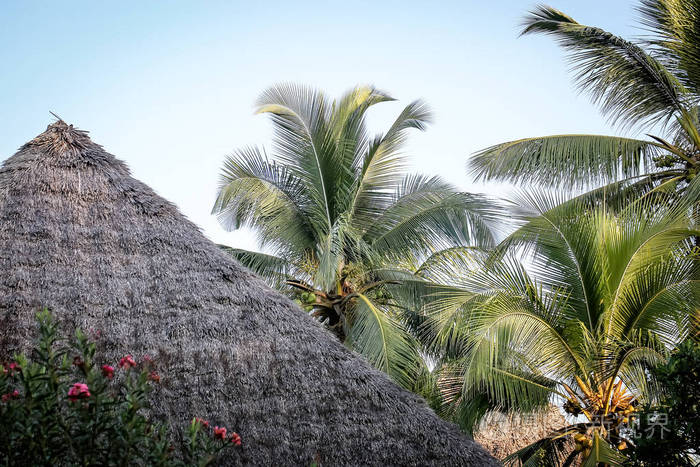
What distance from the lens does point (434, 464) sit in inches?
215

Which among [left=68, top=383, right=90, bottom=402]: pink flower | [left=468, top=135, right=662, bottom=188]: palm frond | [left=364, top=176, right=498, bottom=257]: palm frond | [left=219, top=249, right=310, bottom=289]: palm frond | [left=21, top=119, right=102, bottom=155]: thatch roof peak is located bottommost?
[left=68, top=383, right=90, bottom=402]: pink flower

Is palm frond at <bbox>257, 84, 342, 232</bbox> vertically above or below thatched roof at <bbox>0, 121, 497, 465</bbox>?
above

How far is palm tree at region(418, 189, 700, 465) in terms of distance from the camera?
7.09 meters

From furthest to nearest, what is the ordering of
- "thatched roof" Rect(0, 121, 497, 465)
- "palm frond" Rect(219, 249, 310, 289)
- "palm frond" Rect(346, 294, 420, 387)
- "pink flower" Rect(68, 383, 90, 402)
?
"palm frond" Rect(219, 249, 310, 289) → "palm frond" Rect(346, 294, 420, 387) → "thatched roof" Rect(0, 121, 497, 465) → "pink flower" Rect(68, 383, 90, 402)

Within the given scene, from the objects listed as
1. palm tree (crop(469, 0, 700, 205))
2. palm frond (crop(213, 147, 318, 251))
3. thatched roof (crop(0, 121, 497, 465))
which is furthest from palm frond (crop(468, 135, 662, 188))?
thatched roof (crop(0, 121, 497, 465))

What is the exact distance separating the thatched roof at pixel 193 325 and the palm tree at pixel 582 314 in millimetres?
1806

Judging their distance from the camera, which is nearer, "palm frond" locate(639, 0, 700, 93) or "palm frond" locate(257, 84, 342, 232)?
"palm frond" locate(639, 0, 700, 93)

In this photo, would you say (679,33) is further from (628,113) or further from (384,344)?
(384,344)

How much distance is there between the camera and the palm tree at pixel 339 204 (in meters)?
11.0

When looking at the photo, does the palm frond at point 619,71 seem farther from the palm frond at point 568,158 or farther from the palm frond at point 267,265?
the palm frond at point 267,265

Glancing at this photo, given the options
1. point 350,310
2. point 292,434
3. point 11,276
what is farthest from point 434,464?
point 350,310

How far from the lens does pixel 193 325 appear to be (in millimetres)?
5465

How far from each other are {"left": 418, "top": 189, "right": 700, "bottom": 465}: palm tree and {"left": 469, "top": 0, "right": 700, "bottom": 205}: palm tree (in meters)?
2.24

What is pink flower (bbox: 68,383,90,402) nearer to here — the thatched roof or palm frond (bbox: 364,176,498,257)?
the thatched roof
